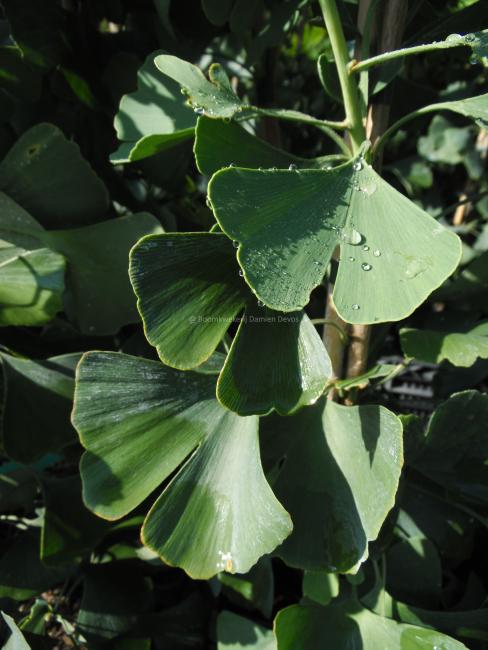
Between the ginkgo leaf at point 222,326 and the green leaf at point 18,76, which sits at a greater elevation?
the green leaf at point 18,76

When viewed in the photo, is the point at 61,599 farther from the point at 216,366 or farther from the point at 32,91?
the point at 32,91

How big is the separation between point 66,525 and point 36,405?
139 mm

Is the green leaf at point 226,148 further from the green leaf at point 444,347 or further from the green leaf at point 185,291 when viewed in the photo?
the green leaf at point 444,347

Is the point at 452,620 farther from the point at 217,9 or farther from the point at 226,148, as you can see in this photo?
the point at 217,9

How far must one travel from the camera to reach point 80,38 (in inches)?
29.9

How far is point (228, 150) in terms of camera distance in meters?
0.49

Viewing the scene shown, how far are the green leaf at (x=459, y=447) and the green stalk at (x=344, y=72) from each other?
0.25 meters

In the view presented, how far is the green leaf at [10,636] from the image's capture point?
0.62m

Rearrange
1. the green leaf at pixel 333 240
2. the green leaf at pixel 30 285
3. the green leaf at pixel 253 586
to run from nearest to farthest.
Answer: the green leaf at pixel 333 240 → the green leaf at pixel 30 285 → the green leaf at pixel 253 586

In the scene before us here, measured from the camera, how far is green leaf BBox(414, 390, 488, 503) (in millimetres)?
563

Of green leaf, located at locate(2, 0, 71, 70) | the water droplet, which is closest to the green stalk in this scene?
the water droplet

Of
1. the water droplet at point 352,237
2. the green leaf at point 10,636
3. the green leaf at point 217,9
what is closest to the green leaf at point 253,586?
the green leaf at point 10,636

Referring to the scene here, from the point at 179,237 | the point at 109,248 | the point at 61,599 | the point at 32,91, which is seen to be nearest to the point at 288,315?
the point at 179,237

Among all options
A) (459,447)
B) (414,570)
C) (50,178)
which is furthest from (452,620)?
(50,178)
